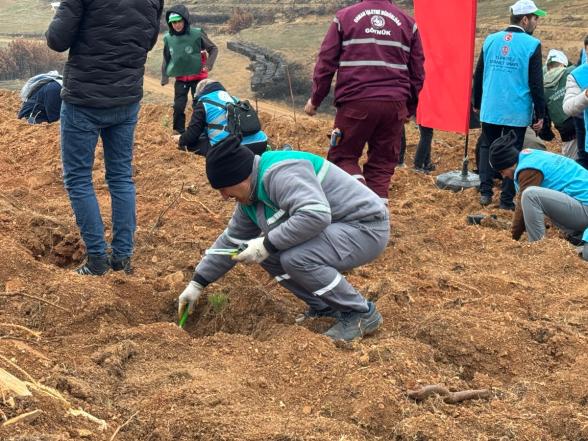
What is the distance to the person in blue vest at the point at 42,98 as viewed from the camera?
8.60 m

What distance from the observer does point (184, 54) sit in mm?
8641

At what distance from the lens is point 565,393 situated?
3.33 metres

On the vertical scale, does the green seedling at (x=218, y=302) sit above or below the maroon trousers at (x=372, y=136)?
below

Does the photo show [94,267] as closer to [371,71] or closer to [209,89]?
[209,89]

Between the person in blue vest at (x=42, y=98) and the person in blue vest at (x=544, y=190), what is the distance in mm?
4983

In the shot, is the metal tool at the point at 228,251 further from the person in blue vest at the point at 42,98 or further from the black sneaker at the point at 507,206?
the person in blue vest at the point at 42,98

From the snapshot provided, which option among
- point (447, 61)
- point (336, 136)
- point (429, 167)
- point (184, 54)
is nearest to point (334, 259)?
point (336, 136)

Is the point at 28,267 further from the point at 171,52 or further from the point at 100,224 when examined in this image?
the point at 171,52

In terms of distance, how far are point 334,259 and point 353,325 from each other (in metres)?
0.34

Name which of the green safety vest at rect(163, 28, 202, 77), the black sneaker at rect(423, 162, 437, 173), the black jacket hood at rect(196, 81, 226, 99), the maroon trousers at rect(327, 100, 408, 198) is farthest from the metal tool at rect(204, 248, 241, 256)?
the green safety vest at rect(163, 28, 202, 77)

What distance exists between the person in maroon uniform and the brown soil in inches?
32.8

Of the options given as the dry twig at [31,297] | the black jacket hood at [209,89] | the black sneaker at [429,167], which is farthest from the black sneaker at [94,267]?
the black sneaker at [429,167]

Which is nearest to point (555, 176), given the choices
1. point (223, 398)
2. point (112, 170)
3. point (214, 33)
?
point (112, 170)

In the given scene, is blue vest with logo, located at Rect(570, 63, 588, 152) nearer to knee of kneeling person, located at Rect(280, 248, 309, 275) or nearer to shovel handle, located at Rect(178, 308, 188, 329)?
knee of kneeling person, located at Rect(280, 248, 309, 275)
